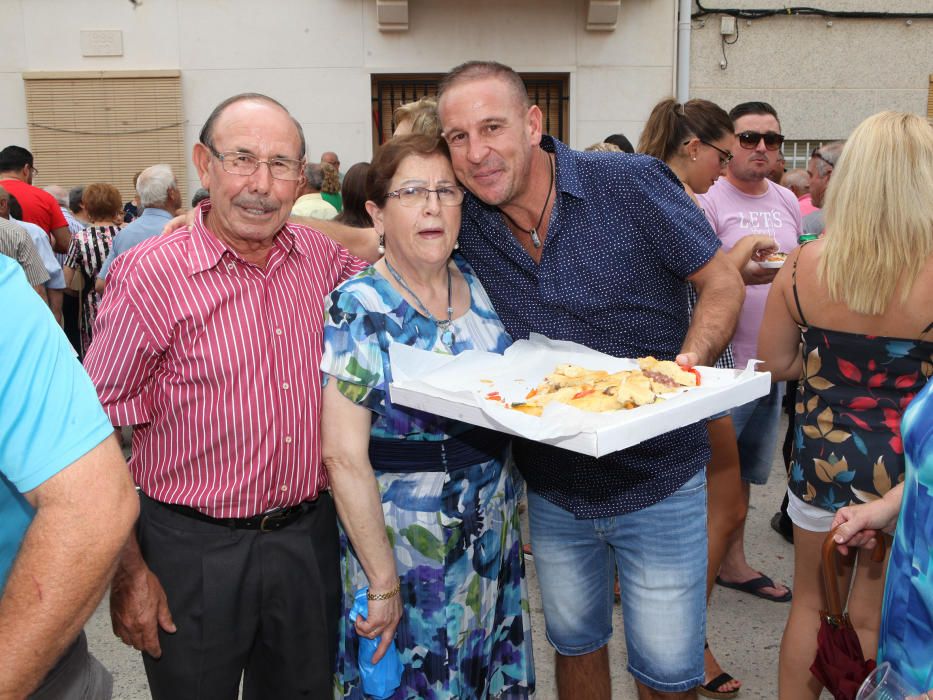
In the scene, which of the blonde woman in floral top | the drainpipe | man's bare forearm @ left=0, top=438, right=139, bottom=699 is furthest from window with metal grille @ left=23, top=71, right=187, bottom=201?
man's bare forearm @ left=0, top=438, right=139, bottom=699

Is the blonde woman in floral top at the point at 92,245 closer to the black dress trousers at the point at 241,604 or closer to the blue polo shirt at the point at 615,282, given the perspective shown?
the black dress trousers at the point at 241,604

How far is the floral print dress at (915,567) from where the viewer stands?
1.55 meters

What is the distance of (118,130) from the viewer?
11.9 meters

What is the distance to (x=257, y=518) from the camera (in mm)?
2275

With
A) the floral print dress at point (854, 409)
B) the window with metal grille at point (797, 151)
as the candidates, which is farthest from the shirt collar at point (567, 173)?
the window with metal grille at point (797, 151)

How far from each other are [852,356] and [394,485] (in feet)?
5.07

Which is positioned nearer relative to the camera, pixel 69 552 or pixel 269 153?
pixel 69 552

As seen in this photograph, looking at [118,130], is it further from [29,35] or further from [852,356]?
[852,356]

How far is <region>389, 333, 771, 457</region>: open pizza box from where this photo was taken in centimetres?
168

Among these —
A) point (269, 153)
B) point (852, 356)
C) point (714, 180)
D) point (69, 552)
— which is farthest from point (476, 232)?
point (714, 180)

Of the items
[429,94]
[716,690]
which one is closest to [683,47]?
[429,94]

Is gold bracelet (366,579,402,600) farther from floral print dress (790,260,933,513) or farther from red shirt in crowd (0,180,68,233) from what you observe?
red shirt in crowd (0,180,68,233)

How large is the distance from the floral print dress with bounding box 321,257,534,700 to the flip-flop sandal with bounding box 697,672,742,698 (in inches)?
50.6

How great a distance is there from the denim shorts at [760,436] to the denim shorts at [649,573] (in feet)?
5.20
